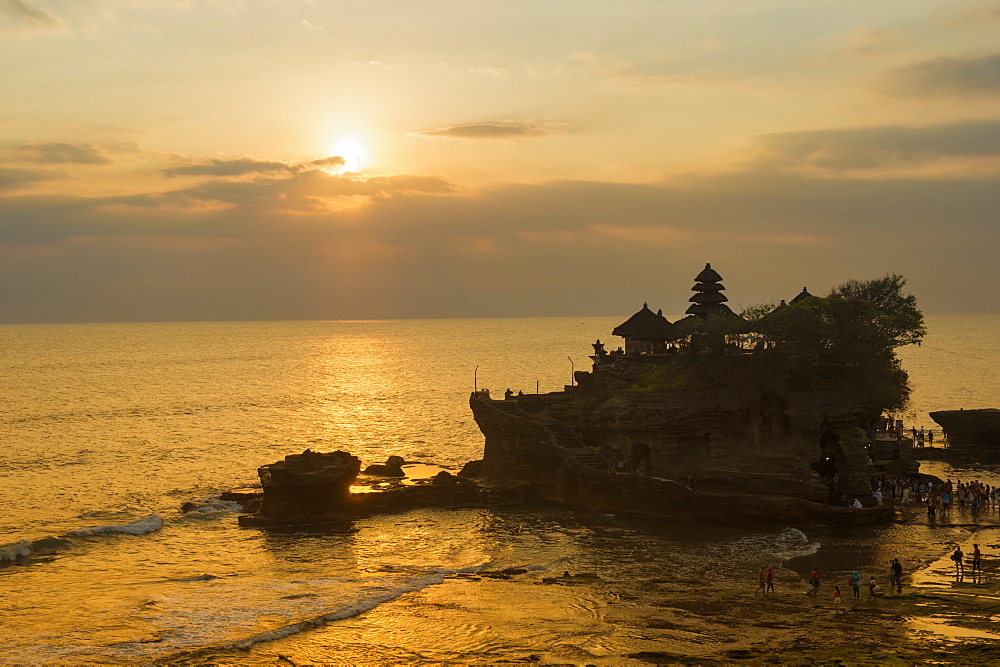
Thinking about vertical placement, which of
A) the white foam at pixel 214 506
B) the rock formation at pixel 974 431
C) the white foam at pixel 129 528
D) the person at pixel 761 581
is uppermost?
the rock formation at pixel 974 431

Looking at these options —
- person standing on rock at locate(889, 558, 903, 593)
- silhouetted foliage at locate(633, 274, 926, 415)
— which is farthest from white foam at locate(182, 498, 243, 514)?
person standing on rock at locate(889, 558, 903, 593)

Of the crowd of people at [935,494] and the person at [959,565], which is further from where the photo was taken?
the crowd of people at [935,494]

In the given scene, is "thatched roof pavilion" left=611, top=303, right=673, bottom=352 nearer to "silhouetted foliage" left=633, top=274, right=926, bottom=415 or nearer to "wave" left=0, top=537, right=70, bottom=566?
"silhouetted foliage" left=633, top=274, right=926, bottom=415

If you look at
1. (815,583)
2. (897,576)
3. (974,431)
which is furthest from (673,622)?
(974,431)

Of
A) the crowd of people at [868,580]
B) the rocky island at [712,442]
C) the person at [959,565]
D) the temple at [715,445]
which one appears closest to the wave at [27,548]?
the rocky island at [712,442]

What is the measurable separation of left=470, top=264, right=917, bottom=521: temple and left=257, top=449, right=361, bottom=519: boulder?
1164cm

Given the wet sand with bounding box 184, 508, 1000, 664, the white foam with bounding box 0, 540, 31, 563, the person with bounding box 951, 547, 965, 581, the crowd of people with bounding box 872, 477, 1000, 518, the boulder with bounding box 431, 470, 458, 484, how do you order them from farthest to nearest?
the boulder with bounding box 431, 470, 458, 484 < the crowd of people with bounding box 872, 477, 1000, 518 < the white foam with bounding box 0, 540, 31, 563 < the person with bounding box 951, 547, 965, 581 < the wet sand with bounding box 184, 508, 1000, 664

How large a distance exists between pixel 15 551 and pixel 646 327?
133ft

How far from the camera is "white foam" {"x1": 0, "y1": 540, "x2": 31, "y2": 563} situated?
149 ft

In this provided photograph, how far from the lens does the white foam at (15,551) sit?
4541 cm

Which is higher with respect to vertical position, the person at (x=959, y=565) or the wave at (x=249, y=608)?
the person at (x=959, y=565)

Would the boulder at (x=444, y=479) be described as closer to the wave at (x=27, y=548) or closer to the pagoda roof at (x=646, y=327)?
the pagoda roof at (x=646, y=327)

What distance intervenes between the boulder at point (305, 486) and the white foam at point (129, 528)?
621 centimetres

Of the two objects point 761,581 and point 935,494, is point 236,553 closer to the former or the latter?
point 761,581
